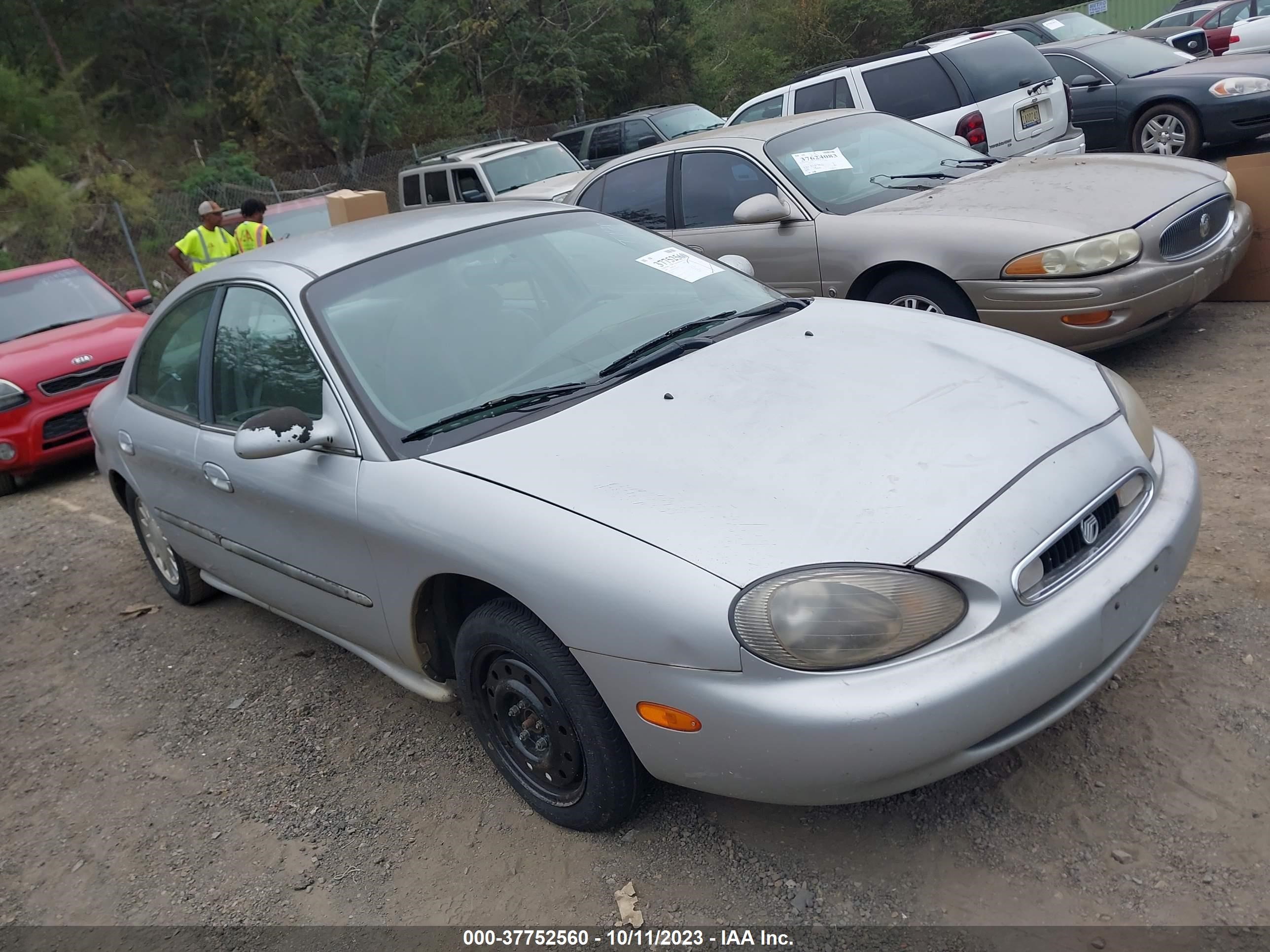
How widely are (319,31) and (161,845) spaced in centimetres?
2349

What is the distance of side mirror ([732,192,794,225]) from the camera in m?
5.68

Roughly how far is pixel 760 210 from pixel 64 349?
559 centimetres

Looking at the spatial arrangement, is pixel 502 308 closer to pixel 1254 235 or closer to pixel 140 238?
pixel 1254 235

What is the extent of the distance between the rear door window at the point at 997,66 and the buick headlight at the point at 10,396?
789 cm

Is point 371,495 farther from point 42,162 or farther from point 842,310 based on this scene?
point 42,162

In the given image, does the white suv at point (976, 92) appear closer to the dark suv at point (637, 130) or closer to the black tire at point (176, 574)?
the black tire at point (176, 574)

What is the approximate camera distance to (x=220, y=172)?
2070cm

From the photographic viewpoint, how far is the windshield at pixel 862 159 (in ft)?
20.1

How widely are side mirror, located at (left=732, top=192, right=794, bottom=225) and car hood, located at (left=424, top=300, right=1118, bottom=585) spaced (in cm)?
240

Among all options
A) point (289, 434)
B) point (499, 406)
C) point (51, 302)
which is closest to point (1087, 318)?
point (499, 406)

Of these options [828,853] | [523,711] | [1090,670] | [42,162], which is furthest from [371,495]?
[42,162]

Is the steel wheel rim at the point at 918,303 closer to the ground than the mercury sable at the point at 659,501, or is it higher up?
closer to the ground

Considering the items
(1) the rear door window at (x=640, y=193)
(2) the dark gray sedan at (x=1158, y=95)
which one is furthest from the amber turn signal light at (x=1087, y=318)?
(2) the dark gray sedan at (x=1158, y=95)

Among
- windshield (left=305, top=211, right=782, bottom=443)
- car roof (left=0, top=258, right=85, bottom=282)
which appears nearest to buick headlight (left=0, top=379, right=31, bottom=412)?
car roof (left=0, top=258, right=85, bottom=282)
